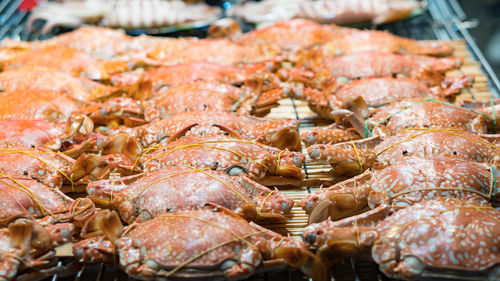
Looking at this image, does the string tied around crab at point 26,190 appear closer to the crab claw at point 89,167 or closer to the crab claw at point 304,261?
the crab claw at point 89,167

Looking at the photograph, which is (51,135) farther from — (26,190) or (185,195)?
(185,195)

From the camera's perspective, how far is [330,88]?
4219 mm

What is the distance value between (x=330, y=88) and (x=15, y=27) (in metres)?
4.18

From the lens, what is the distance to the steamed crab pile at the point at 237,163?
2375 mm

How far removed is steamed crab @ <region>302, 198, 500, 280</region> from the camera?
7.43 feet

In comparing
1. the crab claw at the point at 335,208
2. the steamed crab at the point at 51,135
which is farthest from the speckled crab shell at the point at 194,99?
the crab claw at the point at 335,208

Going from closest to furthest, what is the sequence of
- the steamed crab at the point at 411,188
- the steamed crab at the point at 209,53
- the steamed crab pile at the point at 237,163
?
the steamed crab pile at the point at 237,163 < the steamed crab at the point at 411,188 < the steamed crab at the point at 209,53

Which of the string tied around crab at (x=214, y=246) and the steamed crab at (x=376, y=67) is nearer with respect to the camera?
the string tied around crab at (x=214, y=246)

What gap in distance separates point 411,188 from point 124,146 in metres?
1.62

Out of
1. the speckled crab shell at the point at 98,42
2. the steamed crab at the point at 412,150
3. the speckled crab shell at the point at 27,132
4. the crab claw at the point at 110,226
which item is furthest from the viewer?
the speckled crab shell at the point at 98,42

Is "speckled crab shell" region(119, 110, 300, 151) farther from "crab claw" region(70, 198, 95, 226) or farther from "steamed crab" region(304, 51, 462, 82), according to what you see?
"steamed crab" region(304, 51, 462, 82)

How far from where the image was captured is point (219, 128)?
3521mm

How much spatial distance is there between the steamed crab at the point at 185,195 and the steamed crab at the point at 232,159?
178 mm

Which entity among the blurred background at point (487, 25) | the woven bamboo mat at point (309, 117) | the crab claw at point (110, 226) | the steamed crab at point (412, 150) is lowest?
the blurred background at point (487, 25)
